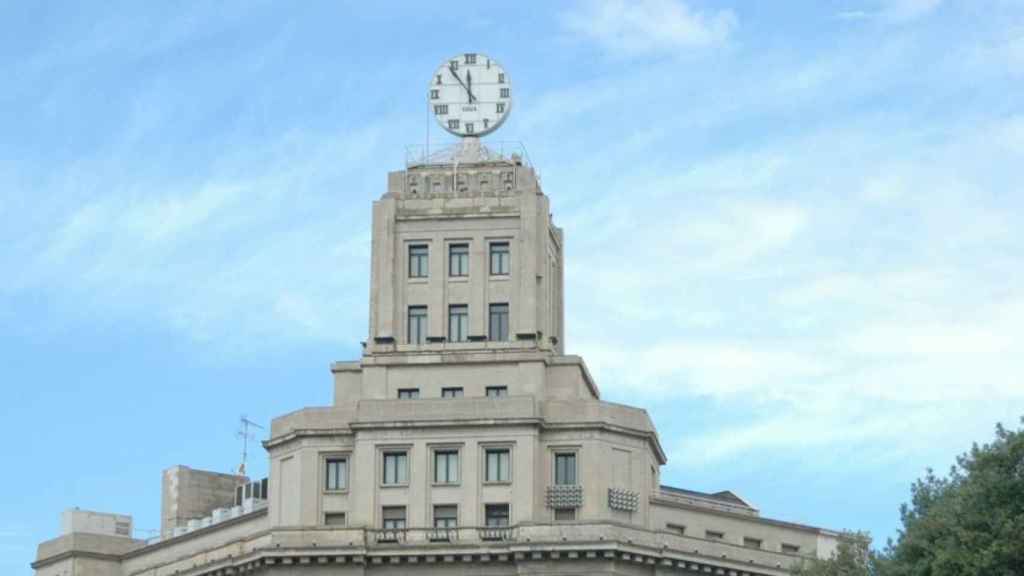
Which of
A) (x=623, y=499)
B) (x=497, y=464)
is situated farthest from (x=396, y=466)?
(x=623, y=499)

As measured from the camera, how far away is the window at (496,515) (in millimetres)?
122062

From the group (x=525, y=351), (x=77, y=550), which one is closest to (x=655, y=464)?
(x=525, y=351)

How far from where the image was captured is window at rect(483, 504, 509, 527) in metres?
122

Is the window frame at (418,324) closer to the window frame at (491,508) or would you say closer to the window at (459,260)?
the window at (459,260)

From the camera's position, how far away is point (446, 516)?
403 feet

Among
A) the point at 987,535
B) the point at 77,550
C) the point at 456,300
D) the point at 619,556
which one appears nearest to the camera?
the point at 987,535

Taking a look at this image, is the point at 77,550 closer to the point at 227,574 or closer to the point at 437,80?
the point at 227,574

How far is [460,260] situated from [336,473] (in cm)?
1282

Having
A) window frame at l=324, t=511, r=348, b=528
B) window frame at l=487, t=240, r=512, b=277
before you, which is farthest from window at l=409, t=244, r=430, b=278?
window frame at l=324, t=511, r=348, b=528

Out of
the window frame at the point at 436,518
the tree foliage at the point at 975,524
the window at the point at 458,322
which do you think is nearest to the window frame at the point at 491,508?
the window frame at the point at 436,518

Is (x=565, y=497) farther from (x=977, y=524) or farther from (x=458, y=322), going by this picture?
(x=977, y=524)

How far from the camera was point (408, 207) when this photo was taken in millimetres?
129625

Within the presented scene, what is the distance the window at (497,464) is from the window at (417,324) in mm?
7954

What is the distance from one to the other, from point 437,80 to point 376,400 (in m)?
17.5
